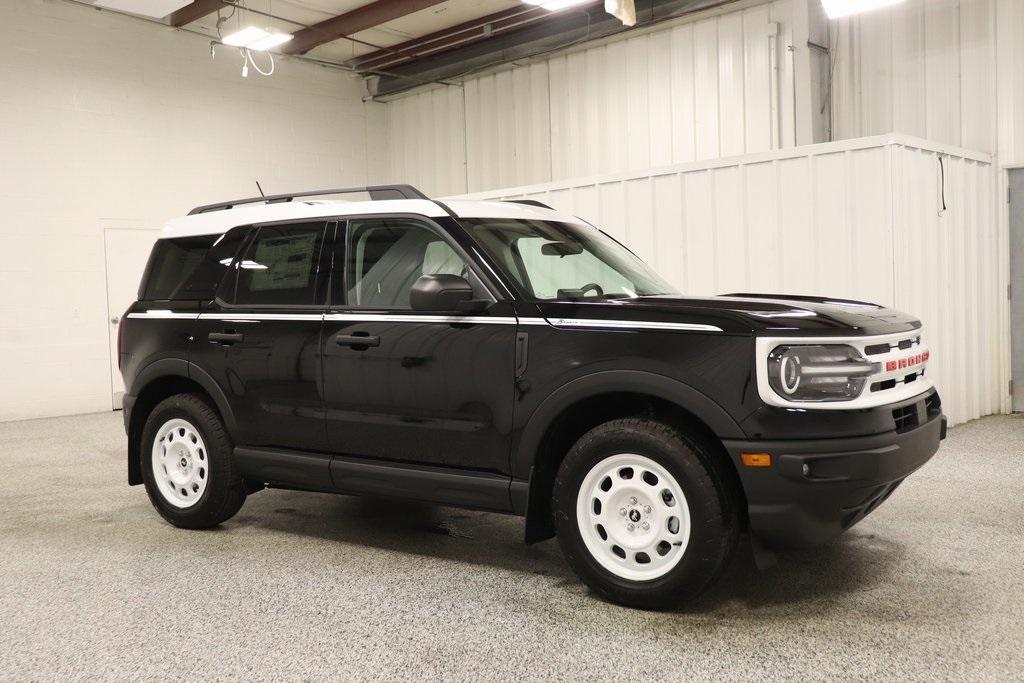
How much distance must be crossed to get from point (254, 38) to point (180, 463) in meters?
7.60

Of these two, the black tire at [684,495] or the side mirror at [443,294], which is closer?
the black tire at [684,495]

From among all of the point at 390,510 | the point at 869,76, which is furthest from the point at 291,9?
the point at 390,510

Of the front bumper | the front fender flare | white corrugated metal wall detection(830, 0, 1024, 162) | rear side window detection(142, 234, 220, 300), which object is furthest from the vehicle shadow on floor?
white corrugated metal wall detection(830, 0, 1024, 162)

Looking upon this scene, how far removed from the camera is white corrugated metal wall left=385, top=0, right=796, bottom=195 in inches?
435

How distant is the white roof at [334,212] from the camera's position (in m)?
4.43

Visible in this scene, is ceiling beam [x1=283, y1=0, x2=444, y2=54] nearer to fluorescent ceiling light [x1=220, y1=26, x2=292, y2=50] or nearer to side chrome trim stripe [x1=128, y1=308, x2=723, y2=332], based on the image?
fluorescent ceiling light [x1=220, y1=26, x2=292, y2=50]

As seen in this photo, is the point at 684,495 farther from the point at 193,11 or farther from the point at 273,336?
the point at 193,11

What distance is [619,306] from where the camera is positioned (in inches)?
148

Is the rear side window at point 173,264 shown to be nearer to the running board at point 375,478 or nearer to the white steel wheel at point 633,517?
the running board at point 375,478

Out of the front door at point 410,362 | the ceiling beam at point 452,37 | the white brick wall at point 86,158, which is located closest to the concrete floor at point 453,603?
the front door at point 410,362

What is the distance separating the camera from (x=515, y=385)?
3.95m

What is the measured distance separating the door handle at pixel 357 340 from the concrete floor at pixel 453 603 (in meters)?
1.12

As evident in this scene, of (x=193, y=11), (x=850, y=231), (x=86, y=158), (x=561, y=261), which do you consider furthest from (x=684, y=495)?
(x=193, y=11)

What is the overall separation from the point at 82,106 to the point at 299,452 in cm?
914
